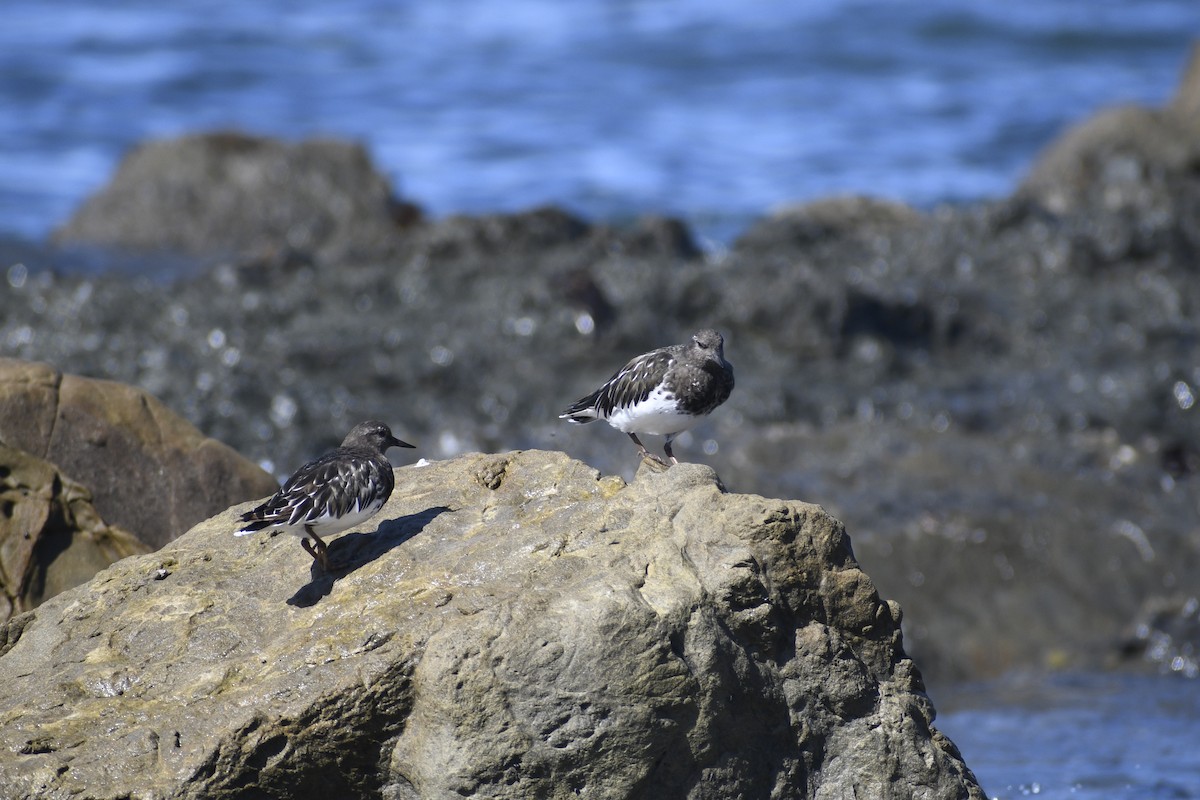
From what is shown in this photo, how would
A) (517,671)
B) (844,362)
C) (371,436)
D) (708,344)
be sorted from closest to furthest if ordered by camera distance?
(517,671) → (371,436) → (708,344) → (844,362)

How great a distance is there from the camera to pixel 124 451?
7.41m

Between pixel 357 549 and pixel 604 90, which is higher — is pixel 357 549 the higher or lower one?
the higher one

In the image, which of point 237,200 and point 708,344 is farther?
point 237,200

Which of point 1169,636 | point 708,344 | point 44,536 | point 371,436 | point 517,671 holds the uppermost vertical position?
point 708,344

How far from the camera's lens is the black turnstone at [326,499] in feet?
18.4

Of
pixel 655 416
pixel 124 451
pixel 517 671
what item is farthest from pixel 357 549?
pixel 124 451

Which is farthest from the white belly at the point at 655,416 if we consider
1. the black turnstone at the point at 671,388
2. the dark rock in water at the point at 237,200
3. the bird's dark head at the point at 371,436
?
the dark rock in water at the point at 237,200

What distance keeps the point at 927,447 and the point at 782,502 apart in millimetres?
7273

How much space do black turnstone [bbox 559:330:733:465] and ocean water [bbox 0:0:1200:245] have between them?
613 inches

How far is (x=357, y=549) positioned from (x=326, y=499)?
0.43 metres

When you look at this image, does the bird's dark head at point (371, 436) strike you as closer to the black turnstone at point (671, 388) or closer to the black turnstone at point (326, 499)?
the black turnstone at point (326, 499)

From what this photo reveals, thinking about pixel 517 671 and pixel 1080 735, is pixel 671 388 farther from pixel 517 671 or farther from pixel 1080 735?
pixel 1080 735

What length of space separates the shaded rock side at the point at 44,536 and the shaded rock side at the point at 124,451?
0.22 meters

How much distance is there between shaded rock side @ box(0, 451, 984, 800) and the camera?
5.04m
